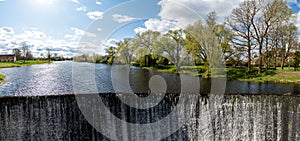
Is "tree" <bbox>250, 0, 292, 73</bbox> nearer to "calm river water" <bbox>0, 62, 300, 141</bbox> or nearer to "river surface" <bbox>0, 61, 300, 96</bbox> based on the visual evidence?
"river surface" <bbox>0, 61, 300, 96</bbox>

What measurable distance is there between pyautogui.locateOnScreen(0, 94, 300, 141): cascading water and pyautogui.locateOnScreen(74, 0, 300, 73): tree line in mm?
12385

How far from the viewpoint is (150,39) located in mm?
24000

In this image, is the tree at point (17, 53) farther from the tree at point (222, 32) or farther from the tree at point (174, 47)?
the tree at point (222, 32)

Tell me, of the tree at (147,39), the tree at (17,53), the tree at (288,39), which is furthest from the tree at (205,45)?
the tree at (17,53)

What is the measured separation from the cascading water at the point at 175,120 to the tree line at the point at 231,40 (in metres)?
12.4

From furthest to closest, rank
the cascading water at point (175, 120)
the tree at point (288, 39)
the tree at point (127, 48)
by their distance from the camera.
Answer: the tree at point (127, 48) < the tree at point (288, 39) < the cascading water at point (175, 120)

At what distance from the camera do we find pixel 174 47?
2364 centimetres

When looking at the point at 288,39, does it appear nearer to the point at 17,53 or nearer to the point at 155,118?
the point at 155,118

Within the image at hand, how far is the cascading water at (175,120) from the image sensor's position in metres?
7.28

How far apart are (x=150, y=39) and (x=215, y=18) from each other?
6401mm

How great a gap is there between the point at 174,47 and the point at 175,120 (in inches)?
629

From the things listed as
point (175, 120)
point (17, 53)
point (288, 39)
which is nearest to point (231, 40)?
point (288, 39)

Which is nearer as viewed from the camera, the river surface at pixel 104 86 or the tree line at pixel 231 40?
the river surface at pixel 104 86

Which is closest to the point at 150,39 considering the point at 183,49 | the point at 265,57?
the point at 183,49
